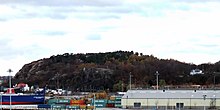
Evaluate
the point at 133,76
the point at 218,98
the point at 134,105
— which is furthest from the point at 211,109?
the point at 133,76

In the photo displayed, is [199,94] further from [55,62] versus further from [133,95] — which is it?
[55,62]

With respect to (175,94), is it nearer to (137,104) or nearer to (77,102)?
(137,104)

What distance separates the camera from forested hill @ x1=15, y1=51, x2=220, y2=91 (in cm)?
12694

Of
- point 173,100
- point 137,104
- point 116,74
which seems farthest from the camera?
point 116,74

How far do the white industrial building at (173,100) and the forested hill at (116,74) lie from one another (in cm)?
3705

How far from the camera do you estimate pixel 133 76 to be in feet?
433

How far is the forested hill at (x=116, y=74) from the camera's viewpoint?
127 metres

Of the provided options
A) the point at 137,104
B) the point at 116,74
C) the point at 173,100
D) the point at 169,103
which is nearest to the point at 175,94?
the point at 173,100

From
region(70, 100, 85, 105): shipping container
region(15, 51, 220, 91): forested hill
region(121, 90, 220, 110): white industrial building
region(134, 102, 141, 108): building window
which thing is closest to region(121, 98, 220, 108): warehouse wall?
region(121, 90, 220, 110): white industrial building

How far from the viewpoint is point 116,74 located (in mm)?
135250

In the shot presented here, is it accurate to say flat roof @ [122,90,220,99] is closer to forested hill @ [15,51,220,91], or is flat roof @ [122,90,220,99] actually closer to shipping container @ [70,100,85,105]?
shipping container @ [70,100,85,105]

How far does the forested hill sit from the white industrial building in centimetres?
3705

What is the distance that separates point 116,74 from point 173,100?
63.8 m

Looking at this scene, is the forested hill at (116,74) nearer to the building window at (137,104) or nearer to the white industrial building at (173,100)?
the white industrial building at (173,100)
